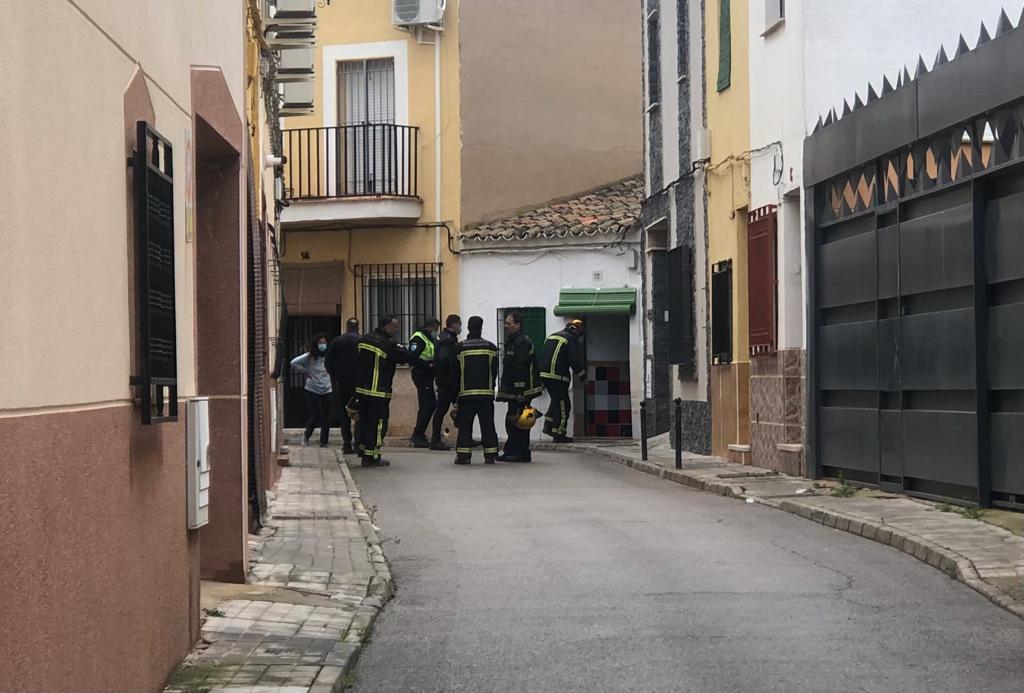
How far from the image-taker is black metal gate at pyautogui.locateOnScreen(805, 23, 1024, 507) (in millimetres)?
12305

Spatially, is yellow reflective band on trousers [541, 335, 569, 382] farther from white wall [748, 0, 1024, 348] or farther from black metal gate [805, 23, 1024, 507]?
black metal gate [805, 23, 1024, 507]

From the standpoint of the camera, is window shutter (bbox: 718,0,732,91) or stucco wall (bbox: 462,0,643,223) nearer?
window shutter (bbox: 718,0,732,91)

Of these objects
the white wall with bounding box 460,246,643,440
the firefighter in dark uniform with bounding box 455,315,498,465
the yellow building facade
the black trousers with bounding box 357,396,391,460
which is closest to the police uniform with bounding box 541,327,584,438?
the white wall with bounding box 460,246,643,440

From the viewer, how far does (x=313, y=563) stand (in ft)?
34.8

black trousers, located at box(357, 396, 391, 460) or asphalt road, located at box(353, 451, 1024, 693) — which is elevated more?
black trousers, located at box(357, 396, 391, 460)

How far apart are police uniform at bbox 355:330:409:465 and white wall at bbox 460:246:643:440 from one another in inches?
270

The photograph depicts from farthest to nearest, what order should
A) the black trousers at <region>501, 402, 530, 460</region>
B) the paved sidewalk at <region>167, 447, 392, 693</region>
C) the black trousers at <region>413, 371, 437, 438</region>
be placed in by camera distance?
1. the black trousers at <region>413, 371, 437, 438</region>
2. the black trousers at <region>501, 402, 530, 460</region>
3. the paved sidewalk at <region>167, 447, 392, 693</region>

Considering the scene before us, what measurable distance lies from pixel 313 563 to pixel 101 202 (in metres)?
5.52

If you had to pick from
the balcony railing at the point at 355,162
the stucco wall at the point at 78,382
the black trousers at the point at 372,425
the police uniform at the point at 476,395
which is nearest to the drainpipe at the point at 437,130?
the balcony railing at the point at 355,162

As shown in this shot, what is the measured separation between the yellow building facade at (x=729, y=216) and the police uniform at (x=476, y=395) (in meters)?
2.76

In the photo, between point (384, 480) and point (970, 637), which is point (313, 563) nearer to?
point (970, 637)

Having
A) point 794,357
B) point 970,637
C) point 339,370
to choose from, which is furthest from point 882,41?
point 970,637

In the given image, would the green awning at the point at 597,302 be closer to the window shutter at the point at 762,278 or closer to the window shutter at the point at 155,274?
the window shutter at the point at 762,278

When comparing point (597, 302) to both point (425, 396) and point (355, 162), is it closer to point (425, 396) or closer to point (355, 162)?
point (425, 396)
